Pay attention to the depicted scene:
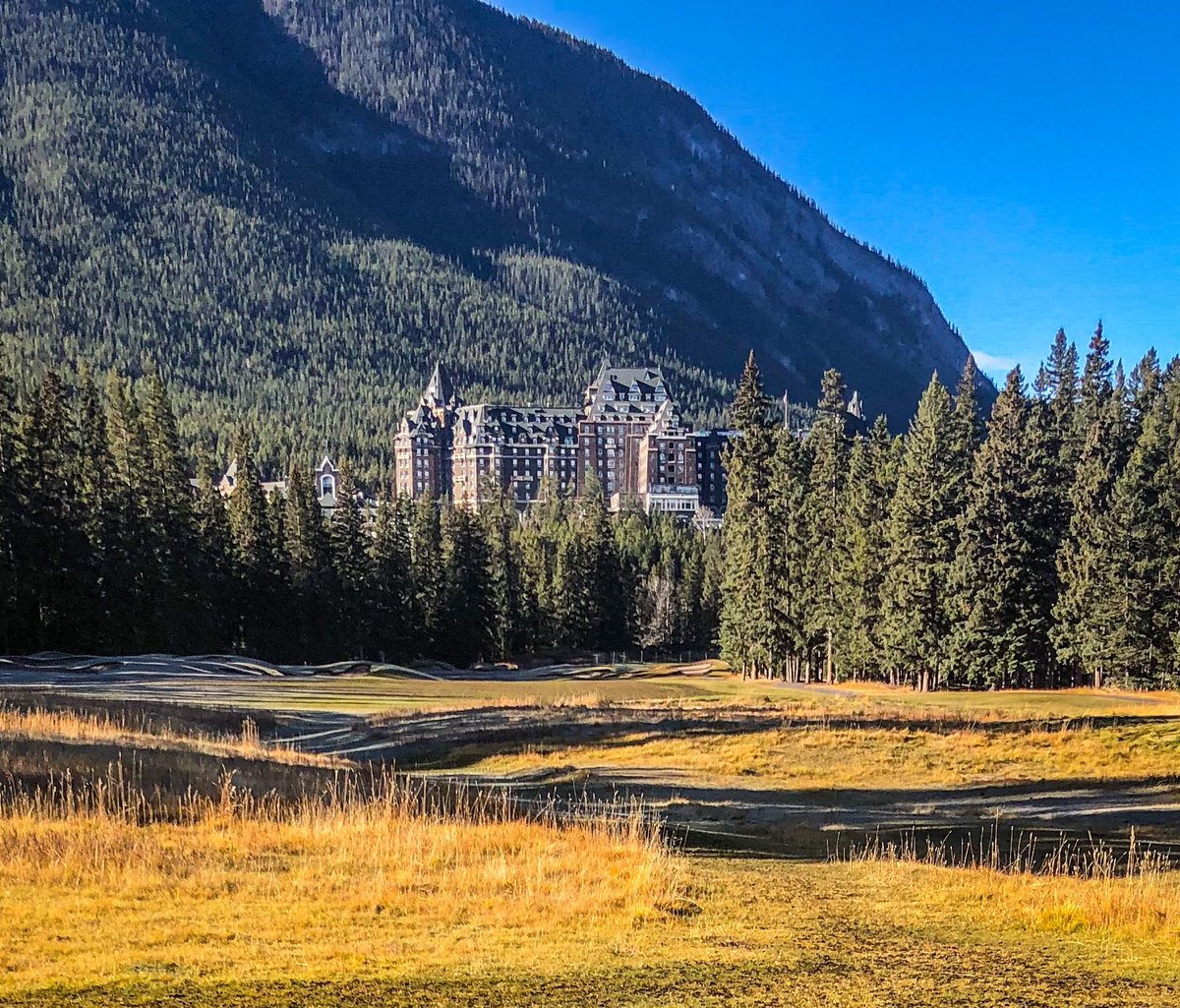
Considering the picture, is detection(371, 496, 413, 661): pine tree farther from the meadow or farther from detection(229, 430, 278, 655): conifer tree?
the meadow

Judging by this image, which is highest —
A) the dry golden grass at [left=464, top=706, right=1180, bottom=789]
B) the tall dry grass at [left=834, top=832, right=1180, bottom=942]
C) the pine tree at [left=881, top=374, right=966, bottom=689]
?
the pine tree at [left=881, top=374, right=966, bottom=689]

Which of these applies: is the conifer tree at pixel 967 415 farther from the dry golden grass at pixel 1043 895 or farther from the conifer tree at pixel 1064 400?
the dry golden grass at pixel 1043 895

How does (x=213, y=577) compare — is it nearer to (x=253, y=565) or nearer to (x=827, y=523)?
(x=253, y=565)

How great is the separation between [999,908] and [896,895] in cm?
128

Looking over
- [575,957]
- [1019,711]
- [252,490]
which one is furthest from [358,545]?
[575,957]

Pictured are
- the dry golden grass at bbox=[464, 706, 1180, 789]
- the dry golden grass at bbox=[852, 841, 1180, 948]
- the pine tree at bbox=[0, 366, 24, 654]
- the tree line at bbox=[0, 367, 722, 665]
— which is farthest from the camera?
the tree line at bbox=[0, 367, 722, 665]

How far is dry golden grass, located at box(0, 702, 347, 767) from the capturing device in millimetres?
21719

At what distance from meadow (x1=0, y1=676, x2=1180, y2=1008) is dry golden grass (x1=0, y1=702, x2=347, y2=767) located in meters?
0.34

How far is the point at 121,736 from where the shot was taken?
23469 mm

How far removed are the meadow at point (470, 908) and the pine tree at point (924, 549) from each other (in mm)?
39623

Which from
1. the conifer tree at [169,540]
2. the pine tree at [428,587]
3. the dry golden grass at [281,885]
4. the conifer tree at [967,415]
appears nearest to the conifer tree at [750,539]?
the conifer tree at [967,415]

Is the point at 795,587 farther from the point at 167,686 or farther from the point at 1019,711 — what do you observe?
the point at 167,686

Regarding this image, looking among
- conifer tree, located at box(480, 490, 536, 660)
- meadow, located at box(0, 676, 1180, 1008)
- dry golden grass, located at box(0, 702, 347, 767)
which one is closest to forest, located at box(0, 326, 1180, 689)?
conifer tree, located at box(480, 490, 536, 660)

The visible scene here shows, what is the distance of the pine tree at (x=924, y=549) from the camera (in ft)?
188
